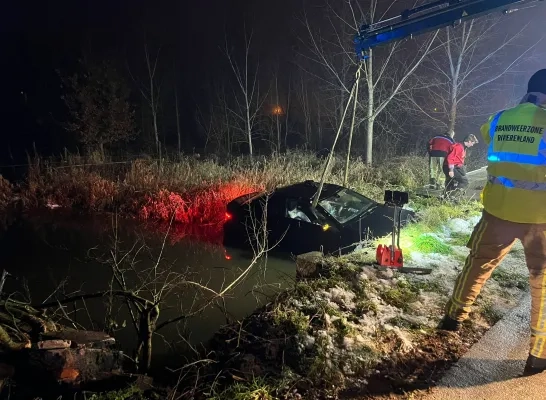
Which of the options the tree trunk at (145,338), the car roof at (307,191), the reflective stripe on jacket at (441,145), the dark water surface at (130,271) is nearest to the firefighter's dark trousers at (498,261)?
the dark water surface at (130,271)

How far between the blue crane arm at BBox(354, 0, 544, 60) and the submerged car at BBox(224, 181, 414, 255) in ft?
8.43

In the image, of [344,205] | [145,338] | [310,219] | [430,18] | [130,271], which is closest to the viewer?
[145,338]

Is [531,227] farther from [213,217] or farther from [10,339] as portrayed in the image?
[213,217]

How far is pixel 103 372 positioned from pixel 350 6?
37.1 feet

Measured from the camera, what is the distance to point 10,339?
3.71m

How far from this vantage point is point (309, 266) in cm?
486

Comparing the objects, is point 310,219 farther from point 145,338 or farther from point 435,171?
point 435,171

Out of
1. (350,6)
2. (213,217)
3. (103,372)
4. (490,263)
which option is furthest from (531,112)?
(350,6)

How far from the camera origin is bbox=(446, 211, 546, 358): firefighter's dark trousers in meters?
2.91

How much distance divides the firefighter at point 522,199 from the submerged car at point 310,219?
9.67 feet

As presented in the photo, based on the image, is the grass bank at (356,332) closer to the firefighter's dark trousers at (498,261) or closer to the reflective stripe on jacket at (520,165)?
the firefighter's dark trousers at (498,261)

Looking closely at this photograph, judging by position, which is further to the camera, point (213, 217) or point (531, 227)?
point (213, 217)

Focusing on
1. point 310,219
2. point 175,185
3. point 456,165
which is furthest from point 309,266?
point 175,185

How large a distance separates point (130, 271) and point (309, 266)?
3.57 meters
